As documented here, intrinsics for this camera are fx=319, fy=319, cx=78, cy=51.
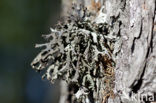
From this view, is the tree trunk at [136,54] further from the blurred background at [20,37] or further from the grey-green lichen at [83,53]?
the blurred background at [20,37]

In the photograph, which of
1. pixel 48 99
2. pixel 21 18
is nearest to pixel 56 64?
pixel 48 99

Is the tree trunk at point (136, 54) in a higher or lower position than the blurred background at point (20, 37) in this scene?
lower

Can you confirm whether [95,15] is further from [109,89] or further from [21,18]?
[21,18]

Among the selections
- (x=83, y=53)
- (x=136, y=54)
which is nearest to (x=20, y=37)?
(x=83, y=53)

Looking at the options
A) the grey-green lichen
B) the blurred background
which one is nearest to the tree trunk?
the grey-green lichen

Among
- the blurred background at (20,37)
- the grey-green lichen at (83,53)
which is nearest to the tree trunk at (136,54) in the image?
the grey-green lichen at (83,53)

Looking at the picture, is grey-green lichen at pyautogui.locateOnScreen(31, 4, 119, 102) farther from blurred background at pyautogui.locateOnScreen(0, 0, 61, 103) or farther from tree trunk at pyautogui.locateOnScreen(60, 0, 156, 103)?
blurred background at pyautogui.locateOnScreen(0, 0, 61, 103)
